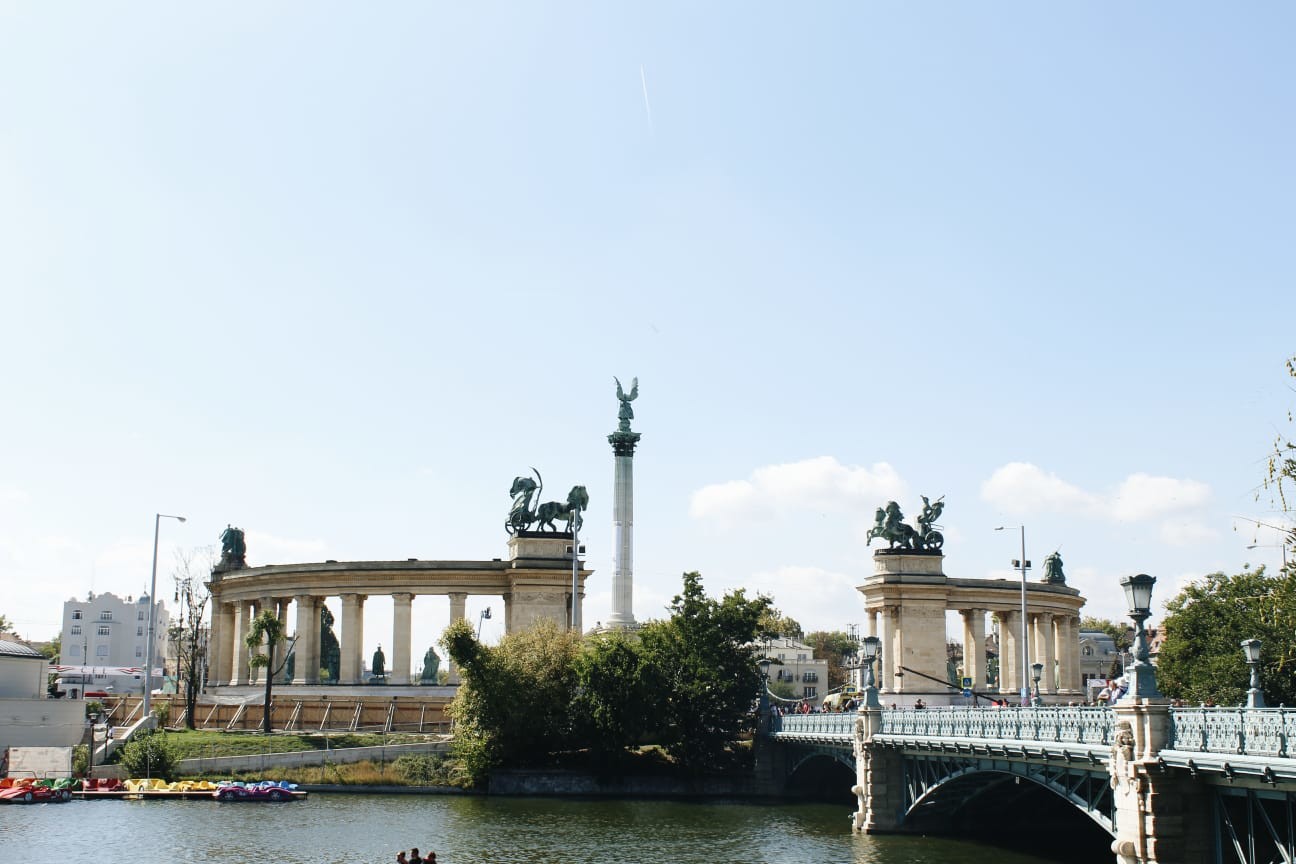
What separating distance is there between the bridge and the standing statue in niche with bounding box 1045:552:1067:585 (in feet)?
200

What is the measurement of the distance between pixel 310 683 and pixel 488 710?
30682mm

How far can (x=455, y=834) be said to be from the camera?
55969 mm

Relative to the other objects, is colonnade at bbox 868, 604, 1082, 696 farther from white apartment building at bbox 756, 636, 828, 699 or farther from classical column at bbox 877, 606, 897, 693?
white apartment building at bbox 756, 636, 828, 699

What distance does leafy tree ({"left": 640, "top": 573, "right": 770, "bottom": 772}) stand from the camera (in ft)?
252

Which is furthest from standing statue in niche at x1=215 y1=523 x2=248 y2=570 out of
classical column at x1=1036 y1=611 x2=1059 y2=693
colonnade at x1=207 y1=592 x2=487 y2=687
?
classical column at x1=1036 y1=611 x2=1059 y2=693

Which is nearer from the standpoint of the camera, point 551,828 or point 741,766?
point 551,828

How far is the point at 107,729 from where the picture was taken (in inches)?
3327

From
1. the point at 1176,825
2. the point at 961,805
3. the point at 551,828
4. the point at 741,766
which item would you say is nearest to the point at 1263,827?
the point at 1176,825

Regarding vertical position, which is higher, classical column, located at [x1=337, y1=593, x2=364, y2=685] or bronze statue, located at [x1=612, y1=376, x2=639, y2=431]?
bronze statue, located at [x1=612, y1=376, x2=639, y2=431]

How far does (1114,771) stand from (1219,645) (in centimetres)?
4191

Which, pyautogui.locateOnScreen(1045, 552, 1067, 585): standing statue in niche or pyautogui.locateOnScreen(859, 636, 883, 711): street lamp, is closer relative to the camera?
pyautogui.locateOnScreen(859, 636, 883, 711): street lamp

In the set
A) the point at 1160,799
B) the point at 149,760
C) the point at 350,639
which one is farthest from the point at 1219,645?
the point at 350,639

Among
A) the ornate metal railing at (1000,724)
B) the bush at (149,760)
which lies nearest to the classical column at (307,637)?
the bush at (149,760)

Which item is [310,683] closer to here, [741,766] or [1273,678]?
[741,766]
